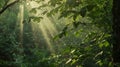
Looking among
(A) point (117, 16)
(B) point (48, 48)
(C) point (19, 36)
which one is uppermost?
(A) point (117, 16)

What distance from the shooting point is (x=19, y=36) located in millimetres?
23859

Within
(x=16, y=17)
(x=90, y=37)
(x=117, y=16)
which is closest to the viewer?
(x=117, y=16)

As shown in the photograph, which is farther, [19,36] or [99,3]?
[19,36]

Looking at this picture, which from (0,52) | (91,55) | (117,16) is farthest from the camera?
(0,52)

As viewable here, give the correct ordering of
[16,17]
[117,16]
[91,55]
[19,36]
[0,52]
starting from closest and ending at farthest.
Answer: [117,16]
[91,55]
[0,52]
[19,36]
[16,17]

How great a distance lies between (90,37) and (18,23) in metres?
20.6

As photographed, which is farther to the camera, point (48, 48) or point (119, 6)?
point (48, 48)

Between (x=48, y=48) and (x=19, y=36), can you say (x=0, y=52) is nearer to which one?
(x=19, y=36)

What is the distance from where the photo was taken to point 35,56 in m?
21.2

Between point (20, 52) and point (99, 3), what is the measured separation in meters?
17.8

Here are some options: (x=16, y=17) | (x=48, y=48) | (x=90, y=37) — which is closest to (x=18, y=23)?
(x=16, y=17)

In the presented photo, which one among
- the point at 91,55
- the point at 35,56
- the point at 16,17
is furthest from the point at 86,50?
the point at 16,17

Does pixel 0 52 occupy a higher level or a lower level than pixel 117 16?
lower

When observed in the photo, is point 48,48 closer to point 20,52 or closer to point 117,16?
point 20,52
